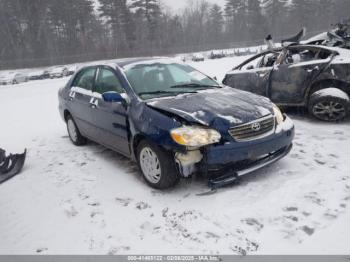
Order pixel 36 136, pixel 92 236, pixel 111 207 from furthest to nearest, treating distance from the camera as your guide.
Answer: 1. pixel 36 136
2. pixel 111 207
3. pixel 92 236

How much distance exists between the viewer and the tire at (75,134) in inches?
236

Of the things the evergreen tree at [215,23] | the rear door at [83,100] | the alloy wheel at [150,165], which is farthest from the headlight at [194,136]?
the evergreen tree at [215,23]

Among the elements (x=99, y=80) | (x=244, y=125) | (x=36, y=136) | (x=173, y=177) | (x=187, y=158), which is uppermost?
(x=99, y=80)

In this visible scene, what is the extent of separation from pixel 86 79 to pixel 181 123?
8.57 feet

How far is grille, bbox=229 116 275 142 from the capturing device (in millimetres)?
3565

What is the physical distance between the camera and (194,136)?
11.3 feet

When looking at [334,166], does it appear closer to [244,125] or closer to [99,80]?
[244,125]

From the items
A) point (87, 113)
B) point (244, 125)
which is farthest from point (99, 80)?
point (244, 125)

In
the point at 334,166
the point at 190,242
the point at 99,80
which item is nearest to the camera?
the point at 190,242

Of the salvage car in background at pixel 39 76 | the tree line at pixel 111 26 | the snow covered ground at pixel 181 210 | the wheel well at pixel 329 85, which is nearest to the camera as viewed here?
the snow covered ground at pixel 181 210

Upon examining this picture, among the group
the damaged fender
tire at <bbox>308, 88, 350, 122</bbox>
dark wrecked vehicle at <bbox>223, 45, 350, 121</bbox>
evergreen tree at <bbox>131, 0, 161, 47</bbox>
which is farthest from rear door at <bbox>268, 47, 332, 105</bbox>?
evergreen tree at <bbox>131, 0, 161, 47</bbox>

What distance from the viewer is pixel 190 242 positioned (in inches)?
117

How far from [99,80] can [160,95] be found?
1.33 m

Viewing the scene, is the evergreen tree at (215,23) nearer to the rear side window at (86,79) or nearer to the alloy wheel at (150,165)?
the rear side window at (86,79)
